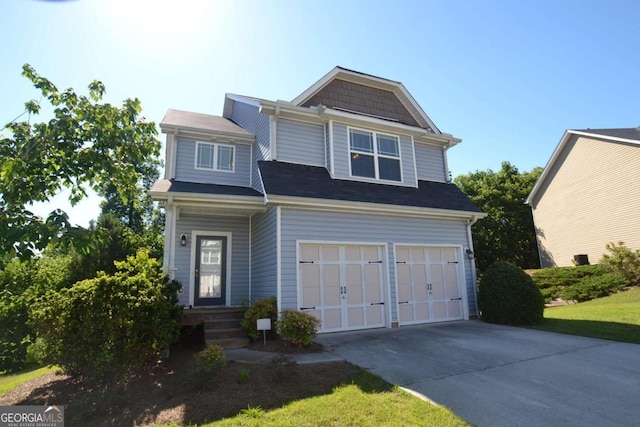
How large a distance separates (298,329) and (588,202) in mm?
20035

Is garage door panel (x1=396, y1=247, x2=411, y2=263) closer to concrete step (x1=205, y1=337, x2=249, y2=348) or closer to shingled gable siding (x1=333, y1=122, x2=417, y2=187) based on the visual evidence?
shingled gable siding (x1=333, y1=122, x2=417, y2=187)

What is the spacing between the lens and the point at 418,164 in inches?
484

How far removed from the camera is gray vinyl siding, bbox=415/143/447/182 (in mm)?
12312

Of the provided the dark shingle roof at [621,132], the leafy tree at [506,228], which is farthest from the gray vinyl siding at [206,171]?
the leafy tree at [506,228]

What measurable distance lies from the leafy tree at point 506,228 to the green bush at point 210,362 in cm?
2605

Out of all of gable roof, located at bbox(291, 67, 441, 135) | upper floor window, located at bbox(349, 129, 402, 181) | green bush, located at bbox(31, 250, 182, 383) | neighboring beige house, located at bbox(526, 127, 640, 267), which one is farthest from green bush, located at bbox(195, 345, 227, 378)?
neighboring beige house, located at bbox(526, 127, 640, 267)

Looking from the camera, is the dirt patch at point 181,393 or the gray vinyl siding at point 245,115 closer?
the dirt patch at point 181,393

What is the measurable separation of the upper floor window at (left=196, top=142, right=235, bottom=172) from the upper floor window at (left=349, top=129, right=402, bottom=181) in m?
4.07

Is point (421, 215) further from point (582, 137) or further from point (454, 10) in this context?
point (582, 137)

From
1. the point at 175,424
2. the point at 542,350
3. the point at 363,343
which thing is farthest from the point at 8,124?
the point at 542,350

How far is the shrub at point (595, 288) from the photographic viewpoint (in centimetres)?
1496

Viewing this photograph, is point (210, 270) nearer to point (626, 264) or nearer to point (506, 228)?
point (626, 264)

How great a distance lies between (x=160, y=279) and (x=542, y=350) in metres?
7.68

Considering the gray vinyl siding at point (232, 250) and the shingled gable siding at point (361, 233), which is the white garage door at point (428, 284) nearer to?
the shingled gable siding at point (361, 233)
